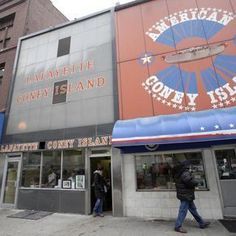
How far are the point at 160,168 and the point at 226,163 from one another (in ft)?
7.52

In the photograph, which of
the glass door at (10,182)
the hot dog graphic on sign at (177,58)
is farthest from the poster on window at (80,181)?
the glass door at (10,182)

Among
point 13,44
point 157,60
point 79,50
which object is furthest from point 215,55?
point 13,44

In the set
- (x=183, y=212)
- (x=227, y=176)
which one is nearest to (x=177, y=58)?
(x=227, y=176)

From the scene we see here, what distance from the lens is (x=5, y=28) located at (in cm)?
1619

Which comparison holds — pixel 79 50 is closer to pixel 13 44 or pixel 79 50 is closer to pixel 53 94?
pixel 53 94

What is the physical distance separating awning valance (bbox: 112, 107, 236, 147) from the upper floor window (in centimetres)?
1201

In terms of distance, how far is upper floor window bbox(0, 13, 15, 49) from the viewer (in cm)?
1548

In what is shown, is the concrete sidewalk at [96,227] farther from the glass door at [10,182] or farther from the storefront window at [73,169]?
the glass door at [10,182]

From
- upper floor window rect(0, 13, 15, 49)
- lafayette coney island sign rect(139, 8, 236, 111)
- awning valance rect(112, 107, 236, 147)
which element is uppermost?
upper floor window rect(0, 13, 15, 49)

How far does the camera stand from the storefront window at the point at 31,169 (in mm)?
10531

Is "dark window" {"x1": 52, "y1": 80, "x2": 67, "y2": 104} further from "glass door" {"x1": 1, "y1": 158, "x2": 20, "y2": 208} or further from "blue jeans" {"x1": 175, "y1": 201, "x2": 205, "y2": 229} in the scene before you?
"blue jeans" {"x1": 175, "y1": 201, "x2": 205, "y2": 229}

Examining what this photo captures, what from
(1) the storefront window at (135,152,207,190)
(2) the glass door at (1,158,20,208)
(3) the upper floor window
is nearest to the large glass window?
(2) the glass door at (1,158,20,208)

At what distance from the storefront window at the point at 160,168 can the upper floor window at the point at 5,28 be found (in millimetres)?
12718

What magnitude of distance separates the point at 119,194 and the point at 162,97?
408cm
